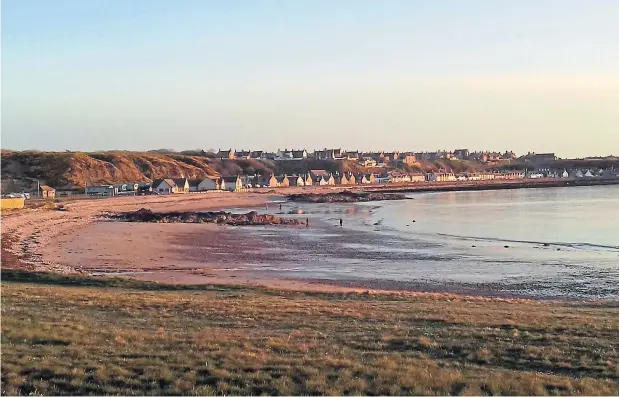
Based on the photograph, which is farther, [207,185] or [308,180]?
[308,180]

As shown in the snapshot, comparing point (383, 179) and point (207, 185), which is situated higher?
point (383, 179)

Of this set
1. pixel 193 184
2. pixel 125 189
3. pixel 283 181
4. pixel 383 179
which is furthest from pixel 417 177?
pixel 125 189

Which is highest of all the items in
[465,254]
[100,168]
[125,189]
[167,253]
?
[100,168]

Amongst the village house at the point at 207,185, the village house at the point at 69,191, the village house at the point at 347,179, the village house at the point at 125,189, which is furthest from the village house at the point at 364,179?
the village house at the point at 69,191

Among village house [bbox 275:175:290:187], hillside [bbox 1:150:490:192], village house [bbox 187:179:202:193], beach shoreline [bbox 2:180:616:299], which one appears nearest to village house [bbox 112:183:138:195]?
village house [bbox 187:179:202:193]

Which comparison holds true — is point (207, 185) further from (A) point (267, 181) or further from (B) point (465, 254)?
(B) point (465, 254)

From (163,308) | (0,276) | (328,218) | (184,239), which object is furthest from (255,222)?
(163,308)

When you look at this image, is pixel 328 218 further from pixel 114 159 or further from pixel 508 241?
pixel 114 159

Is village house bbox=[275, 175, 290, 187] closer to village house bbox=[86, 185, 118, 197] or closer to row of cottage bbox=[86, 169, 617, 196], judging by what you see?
row of cottage bbox=[86, 169, 617, 196]
